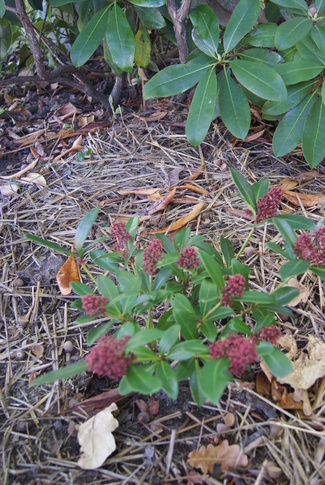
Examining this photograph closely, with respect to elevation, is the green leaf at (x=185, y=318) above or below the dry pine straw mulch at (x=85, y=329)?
above

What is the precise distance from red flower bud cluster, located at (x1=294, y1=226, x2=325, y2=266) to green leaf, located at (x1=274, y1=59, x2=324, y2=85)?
0.85 m

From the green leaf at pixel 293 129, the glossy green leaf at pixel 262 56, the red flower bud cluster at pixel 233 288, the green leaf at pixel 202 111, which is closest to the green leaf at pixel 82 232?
the red flower bud cluster at pixel 233 288

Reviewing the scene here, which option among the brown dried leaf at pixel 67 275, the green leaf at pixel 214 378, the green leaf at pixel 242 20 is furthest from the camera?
the green leaf at pixel 242 20

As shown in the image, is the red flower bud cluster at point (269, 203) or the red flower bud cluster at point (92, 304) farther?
the red flower bud cluster at point (269, 203)

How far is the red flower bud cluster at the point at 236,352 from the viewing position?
882 mm

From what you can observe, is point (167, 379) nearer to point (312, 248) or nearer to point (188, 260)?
point (188, 260)

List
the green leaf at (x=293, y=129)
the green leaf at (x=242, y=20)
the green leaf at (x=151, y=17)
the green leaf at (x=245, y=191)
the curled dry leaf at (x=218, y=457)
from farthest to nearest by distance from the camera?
the green leaf at (x=151, y=17) → the green leaf at (x=293, y=129) → the green leaf at (x=242, y=20) → the green leaf at (x=245, y=191) → the curled dry leaf at (x=218, y=457)

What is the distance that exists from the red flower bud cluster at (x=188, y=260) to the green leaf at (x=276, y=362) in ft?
0.88

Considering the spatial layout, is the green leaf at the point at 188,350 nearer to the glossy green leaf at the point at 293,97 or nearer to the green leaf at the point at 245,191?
the green leaf at the point at 245,191

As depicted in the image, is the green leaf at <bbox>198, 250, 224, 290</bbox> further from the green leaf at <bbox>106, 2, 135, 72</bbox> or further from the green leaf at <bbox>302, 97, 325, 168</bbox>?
the green leaf at <bbox>106, 2, 135, 72</bbox>

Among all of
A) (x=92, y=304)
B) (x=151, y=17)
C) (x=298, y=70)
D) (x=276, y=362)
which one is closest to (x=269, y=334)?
(x=276, y=362)

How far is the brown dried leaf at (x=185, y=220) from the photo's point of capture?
68.4 inches

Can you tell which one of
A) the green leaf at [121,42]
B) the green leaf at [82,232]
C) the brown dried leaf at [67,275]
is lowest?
the brown dried leaf at [67,275]

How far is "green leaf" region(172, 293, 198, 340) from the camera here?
1.05m
